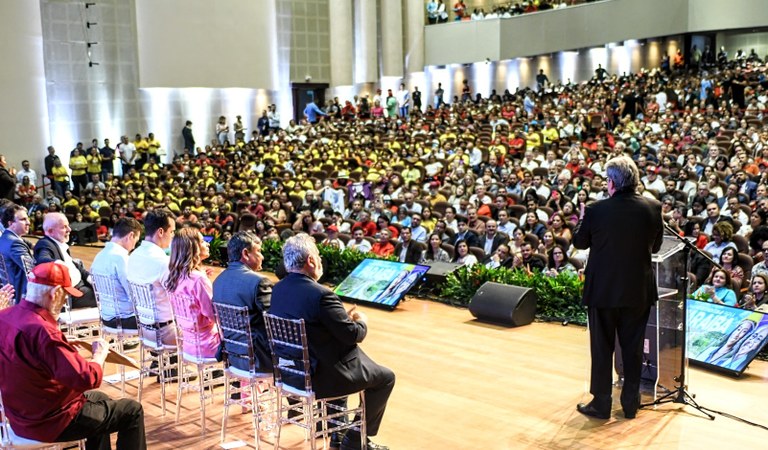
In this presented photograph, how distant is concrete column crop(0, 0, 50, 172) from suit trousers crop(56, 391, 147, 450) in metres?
18.5

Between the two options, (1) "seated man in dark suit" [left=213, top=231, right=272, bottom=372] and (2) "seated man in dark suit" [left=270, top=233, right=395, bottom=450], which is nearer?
(2) "seated man in dark suit" [left=270, top=233, right=395, bottom=450]

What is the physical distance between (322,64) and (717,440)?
2523 cm

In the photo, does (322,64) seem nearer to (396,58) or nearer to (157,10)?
(396,58)

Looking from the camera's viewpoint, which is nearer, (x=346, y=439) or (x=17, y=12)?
(x=346, y=439)

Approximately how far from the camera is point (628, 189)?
495 cm

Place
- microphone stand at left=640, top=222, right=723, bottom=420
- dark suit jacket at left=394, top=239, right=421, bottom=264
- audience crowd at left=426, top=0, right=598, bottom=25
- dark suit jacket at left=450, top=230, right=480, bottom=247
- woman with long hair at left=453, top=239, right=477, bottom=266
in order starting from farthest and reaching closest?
Answer: audience crowd at left=426, top=0, right=598, bottom=25 < dark suit jacket at left=450, top=230, right=480, bottom=247 < dark suit jacket at left=394, top=239, right=421, bottom=264 < woman with long hair at left=453, top=239, right=477, bottom=266 < microphone stand at left=640, top=222, right=723, bottom=420

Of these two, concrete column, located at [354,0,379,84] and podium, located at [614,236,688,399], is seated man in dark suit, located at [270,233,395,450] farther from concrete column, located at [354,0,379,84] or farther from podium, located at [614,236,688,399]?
concrete column, located at [354,0,379,84]

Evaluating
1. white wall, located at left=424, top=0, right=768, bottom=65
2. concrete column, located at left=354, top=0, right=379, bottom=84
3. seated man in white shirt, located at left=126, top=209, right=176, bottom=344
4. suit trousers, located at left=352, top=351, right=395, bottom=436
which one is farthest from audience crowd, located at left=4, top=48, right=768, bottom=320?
suit trousers, located at left=352, top=351, right=395, bottom=436

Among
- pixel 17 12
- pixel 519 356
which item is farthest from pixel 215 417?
pixel 17 12

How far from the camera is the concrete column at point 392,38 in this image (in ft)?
96.4

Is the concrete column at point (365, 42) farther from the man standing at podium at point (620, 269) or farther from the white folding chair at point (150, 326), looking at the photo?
the man standing at podium at point (620, 269)

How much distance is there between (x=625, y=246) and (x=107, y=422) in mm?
2949

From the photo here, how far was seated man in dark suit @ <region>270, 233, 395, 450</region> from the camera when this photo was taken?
172 inches

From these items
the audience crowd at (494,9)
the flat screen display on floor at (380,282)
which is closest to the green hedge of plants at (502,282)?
the flat screen display on floor at (380,282)
